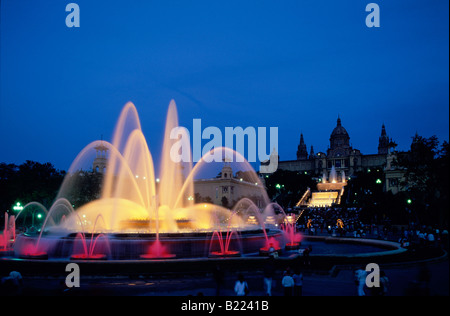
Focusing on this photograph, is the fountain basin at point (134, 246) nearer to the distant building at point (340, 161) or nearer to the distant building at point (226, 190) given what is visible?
the distant building at point (226, 190)

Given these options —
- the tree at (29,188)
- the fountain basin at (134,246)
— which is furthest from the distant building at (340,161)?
the fountain basin at (134,246)

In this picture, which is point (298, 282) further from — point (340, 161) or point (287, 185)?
point (340, 161)

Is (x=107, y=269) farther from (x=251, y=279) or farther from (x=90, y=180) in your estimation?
(x=90, y=180)

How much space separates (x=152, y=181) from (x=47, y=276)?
13.3 meters

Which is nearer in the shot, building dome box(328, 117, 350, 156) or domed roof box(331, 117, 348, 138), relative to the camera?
building dome box(328, 117, 350, 156)

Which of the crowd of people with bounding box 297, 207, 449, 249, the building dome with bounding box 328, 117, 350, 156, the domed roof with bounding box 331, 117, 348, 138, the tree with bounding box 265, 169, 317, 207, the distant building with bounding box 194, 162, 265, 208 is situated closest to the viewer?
the crowd of people with bounding box 297, 207, 449, 249

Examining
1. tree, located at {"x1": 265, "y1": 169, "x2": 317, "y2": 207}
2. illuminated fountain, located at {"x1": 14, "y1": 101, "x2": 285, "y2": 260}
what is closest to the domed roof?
tree, located at {"x1": 265, "y1": 169, "x2": 317, "y2": 207}

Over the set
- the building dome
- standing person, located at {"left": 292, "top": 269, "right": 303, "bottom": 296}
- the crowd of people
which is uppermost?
the building dome

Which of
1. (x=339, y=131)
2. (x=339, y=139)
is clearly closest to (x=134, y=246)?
(x=339, y=139)

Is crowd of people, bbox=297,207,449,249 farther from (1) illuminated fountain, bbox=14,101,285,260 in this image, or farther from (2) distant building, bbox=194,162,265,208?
(2) distant building, bbox=194,162,265,208

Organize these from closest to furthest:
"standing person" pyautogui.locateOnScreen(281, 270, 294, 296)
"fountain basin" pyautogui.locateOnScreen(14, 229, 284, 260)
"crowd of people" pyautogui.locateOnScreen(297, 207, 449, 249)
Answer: "standing person" pyautogui.locateOnScreen(281, 270, 294, 296), "fountain basin" pyautogui.locateOnScreen(14, 229, 284, 260), "crowd of people" pyautogui.locateOnScreen(297, 207, 449, 249)

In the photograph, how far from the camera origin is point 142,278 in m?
15.2
